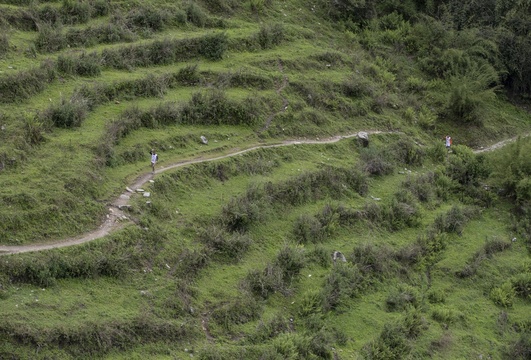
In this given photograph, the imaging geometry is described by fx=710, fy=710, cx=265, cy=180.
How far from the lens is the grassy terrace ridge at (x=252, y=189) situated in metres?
20.7

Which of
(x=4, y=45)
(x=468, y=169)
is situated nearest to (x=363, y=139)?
(x=468, y=169)

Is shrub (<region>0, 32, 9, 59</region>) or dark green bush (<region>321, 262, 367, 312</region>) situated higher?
shrub (<region>0, 32, 9, 59</region>)

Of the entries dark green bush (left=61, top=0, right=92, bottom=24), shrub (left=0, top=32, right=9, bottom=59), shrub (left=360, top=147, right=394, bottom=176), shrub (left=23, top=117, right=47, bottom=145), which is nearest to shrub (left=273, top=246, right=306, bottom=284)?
shrub (left=360, top=147, right=394, bottom=176)

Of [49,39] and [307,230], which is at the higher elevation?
[49,39]

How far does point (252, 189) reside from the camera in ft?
85.7

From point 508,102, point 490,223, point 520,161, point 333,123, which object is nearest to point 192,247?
point 333,123

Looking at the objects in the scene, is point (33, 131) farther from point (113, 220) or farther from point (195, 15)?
point (195, 15)

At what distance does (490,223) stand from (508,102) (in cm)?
1277

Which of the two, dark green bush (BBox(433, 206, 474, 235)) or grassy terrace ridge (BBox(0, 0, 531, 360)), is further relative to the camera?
dark green bush (BBox(433, 206, 474, 235))

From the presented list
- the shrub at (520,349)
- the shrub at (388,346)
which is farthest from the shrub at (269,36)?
the shrub at (520,349)

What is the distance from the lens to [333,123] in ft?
109

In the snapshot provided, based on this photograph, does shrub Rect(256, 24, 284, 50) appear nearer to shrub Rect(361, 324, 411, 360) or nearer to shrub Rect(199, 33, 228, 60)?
shrub Rect(199, 33, 228, 60)

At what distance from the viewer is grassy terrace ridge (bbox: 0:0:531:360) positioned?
20734mm

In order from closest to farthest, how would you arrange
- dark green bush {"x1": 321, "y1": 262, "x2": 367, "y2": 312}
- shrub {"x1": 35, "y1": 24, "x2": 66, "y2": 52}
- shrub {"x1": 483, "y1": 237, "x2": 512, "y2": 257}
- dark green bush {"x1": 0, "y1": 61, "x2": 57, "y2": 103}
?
dark green bush {"x1": 321, "y1": 262, "x2": 367, "y2": 312} → dark green bush {"x1": 0, "y1": 61, "x2": 57, "y2": 103} → shrub {"x1": 483, "y1": 237, "x2": 512, "y2": 257} → shrub {"x1": 35, "y1": 24, "x2": 66, "y2": 52}
